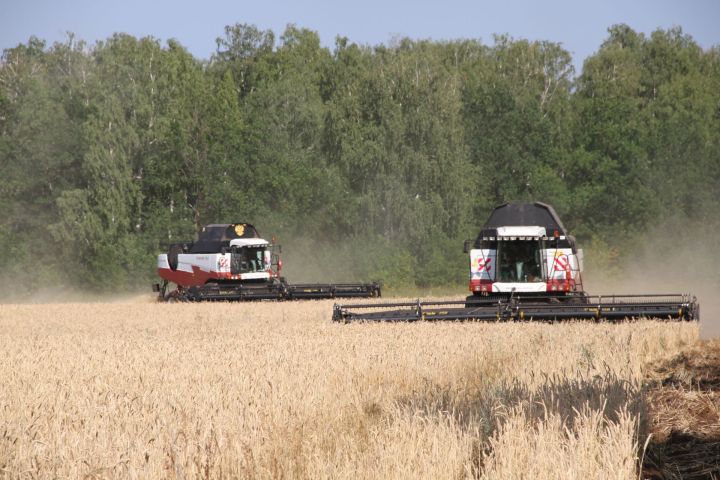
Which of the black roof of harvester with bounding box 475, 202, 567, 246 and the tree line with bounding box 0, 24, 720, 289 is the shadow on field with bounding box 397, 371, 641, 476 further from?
the tree line with bounding box 0, 24, 720, 289

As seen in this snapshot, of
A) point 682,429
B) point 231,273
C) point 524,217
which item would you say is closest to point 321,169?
point 231,273

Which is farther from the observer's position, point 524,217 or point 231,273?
point 231,273

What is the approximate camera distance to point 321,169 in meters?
55.4

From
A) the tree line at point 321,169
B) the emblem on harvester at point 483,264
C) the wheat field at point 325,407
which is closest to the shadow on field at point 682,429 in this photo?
the wheat field at point 325,407

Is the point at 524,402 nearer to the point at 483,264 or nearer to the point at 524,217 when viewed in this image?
the point at 483,264

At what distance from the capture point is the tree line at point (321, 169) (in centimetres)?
5188

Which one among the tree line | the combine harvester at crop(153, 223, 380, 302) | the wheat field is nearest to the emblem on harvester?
the wheat field

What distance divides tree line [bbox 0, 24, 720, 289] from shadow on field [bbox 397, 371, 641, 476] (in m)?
39.7

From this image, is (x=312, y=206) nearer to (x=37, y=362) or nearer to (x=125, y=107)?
(x=125, y=107)

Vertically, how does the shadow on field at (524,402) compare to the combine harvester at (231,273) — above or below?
below

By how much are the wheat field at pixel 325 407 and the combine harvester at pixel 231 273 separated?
56.9ft

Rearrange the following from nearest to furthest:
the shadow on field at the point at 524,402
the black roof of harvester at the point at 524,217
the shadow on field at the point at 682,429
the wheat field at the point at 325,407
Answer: the wheat field at the point at 325,407
the shadow on field at the point at 524,402
the shadow on field at the point at 682,429
the black roof of harvester at the point at 524,217

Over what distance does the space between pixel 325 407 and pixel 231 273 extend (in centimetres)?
2650

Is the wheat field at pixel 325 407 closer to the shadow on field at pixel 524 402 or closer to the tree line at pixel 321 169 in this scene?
the shadow on field at pixel 524 402
